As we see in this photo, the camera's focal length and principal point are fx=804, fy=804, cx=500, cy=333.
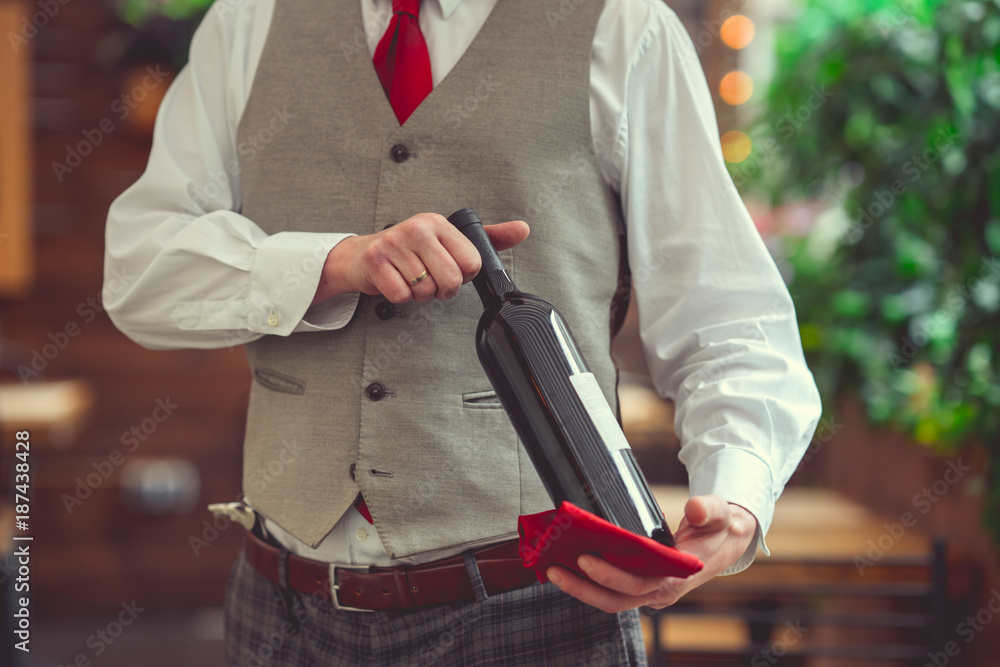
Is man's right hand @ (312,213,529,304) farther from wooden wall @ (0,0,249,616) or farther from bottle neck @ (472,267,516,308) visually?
wooden wall @ (0,0,249,616)

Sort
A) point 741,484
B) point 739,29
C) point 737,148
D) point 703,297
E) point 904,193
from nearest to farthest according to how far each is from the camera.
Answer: point 741,484 → point 703,297 → point 904,193 → point 737,148 → point 739,29

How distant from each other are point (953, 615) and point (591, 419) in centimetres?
172

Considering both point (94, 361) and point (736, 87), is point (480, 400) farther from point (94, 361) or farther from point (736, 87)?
point (736, 87)

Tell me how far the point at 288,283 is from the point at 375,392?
14 cm

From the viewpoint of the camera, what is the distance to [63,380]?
3.57 m

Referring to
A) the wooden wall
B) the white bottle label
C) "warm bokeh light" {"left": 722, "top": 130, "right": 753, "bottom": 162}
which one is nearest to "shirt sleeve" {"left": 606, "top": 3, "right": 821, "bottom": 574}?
the white bottle label

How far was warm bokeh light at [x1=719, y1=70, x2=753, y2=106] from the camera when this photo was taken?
13.9 ft

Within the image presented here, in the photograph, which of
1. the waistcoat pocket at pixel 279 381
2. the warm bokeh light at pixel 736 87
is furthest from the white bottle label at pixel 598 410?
the warm bokeh light at pixel 736 87

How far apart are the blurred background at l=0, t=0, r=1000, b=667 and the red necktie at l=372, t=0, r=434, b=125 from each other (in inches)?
34.5

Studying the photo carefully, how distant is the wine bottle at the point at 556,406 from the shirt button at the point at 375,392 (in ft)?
0.52

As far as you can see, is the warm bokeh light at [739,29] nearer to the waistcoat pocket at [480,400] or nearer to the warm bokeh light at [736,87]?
the warm bokeh light at [736,87]

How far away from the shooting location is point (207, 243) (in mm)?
809

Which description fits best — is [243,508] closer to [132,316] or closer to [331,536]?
[331,536]

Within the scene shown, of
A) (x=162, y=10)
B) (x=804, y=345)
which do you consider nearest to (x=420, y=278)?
(x=804, y=345)
